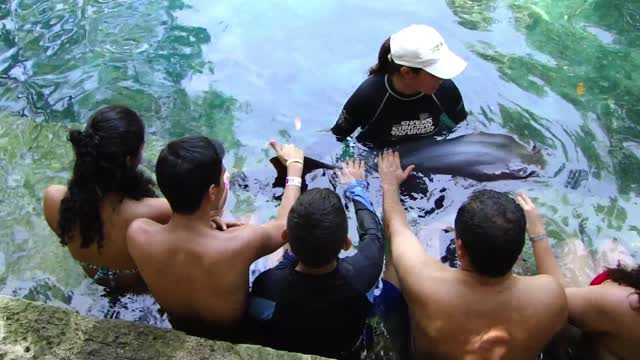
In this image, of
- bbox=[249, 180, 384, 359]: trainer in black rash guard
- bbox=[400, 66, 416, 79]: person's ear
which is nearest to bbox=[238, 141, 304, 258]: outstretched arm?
bbox=[249, 180, 384, 359]: trainer in black rash guard

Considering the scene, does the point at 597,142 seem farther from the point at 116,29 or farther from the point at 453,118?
the point at 116,29

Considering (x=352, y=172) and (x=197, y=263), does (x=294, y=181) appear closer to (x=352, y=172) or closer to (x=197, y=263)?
(x=352, y=172)

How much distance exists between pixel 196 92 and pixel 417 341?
11.4ft

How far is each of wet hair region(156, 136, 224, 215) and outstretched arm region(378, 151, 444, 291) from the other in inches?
35.6

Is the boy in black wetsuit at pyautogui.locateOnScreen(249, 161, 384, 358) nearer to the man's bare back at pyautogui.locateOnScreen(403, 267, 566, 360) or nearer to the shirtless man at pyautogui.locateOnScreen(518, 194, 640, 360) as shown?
the man's bare back at pyautogui.locateOnScreen(403, 267, 566, 360)

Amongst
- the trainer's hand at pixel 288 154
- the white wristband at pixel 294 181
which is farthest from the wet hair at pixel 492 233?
the trainer's hand at pixel 288 154

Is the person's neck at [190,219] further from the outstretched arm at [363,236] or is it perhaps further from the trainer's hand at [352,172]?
the trainer's hand at [352,172]

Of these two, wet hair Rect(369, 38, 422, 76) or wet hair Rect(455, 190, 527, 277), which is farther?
wet hair Rect(369, 38, 422, 76)

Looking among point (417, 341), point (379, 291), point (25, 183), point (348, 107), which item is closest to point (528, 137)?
point (348, 107)

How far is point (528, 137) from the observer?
4.79 meters

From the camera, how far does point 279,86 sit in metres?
5.62

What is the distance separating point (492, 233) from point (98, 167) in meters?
1.70

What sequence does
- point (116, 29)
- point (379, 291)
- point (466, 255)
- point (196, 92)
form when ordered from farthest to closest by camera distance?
point (116, 29) → point (196, 92) → point (379, 291) → point (466, 255)

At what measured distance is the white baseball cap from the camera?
11.8 feet
